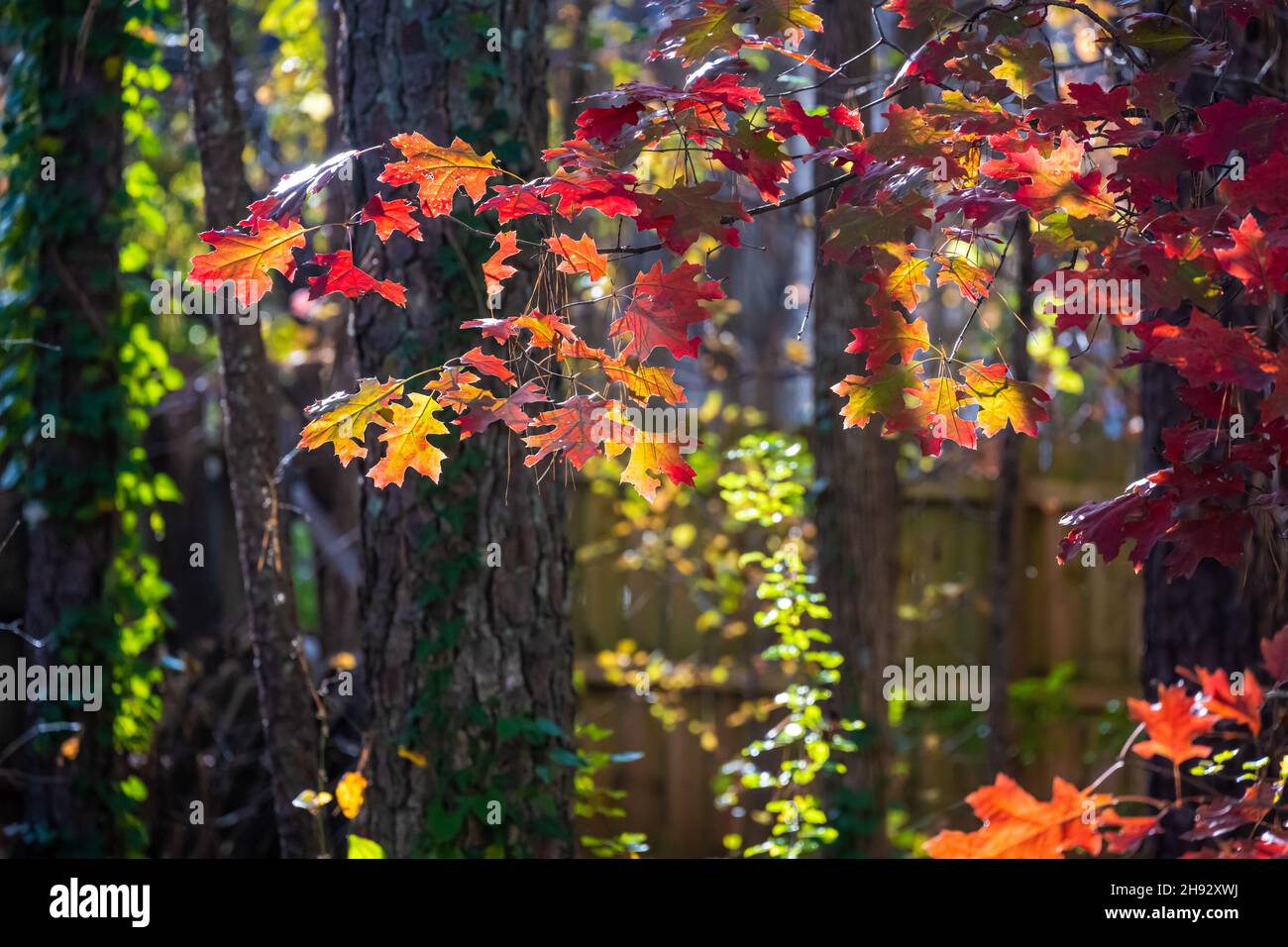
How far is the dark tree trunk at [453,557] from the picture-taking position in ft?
9.66

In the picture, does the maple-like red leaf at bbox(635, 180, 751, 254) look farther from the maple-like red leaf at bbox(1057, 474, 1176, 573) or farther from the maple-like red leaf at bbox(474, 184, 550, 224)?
the maple-like red leaf at bbox(1057, 474, 1176, 573)

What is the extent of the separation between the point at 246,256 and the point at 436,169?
31 cm

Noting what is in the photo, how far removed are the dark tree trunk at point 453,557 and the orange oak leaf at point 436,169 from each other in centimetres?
101

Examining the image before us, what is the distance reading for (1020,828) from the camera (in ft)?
4.57

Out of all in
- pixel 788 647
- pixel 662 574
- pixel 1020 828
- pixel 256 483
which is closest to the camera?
pixel 1020 828

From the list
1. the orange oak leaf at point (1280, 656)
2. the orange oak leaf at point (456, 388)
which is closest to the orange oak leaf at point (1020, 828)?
the orange oak leaf at point (1280, 656)

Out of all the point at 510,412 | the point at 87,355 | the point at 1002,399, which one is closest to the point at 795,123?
the point at 1002,399

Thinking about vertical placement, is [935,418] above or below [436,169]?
below

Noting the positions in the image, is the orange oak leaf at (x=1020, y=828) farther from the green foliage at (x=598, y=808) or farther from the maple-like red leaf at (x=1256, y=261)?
the green foliage at (x=598, y=808)

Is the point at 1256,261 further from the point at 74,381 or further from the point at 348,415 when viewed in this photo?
the point at 74,381

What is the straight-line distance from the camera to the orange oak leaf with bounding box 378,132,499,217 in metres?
1.88

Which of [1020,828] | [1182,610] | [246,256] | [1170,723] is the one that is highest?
[246,256]

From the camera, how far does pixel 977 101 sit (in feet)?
6.36
